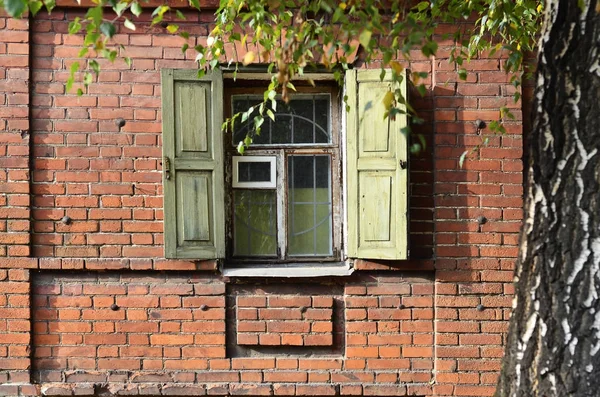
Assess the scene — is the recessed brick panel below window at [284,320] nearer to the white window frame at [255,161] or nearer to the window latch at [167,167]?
the white window frame at [255,161]

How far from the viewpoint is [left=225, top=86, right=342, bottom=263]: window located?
13.9 ft

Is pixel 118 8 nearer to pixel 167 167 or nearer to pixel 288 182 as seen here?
pixel 167 167

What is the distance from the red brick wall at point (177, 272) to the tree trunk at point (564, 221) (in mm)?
1623

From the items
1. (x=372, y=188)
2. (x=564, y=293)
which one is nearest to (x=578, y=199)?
(x=564, y=293)

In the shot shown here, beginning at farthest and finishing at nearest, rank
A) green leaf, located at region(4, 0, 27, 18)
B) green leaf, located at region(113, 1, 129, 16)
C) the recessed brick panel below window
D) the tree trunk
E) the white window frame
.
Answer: the white window frame < the recessed brick panel below window < green leaf, located at region(113, 1, 129, 16) < the tree trunk < green leaf, located at region(4, 0, 27, 18)

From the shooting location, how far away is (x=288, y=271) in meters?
4.07

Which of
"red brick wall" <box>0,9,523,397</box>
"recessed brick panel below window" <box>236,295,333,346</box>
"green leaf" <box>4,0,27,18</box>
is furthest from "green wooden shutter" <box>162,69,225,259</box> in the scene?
"green leaf" <box>4,0,27,18</box>

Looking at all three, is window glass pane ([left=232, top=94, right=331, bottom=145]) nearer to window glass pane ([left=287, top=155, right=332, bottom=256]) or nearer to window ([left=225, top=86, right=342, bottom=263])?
window ([left=225, top=86, right=342, bottom=263])

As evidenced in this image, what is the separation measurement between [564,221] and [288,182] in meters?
2.22

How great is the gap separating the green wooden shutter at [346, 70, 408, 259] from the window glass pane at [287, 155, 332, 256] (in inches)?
13.3

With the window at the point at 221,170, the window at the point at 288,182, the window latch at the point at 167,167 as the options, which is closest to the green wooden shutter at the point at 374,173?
the window at the point at 221,170

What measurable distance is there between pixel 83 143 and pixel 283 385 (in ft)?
6.73

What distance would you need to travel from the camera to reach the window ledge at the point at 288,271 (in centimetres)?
402

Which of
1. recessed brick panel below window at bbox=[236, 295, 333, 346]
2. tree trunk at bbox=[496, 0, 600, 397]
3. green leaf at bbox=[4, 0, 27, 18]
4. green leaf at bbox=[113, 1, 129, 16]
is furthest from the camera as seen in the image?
recessed brick panel below window at bbox=[236, 295, 333, 346]
